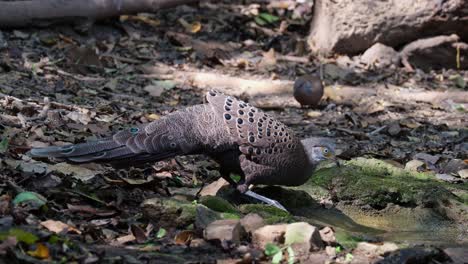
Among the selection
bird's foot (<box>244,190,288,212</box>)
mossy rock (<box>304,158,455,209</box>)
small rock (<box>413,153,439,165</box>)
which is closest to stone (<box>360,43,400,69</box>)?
small rock (<box>413,153,439,165</box>)

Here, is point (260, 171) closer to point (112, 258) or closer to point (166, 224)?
point (166, 224)

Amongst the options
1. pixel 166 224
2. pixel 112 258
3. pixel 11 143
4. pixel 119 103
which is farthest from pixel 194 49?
pixel 112 258

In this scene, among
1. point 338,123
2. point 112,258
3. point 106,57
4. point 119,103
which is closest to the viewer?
point 112,258

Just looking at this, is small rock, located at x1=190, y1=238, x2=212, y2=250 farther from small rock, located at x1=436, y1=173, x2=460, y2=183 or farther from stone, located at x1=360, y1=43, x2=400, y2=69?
stone, located at x1=360, y1=43, x2=400, y2=69

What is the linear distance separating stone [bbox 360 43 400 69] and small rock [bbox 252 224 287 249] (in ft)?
19.3

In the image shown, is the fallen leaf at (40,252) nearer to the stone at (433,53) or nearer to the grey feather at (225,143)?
the grey feather at (225,143)

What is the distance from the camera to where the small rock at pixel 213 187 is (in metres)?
4.66

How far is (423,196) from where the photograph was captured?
15.7 ft

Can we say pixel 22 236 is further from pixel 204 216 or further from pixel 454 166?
pixel 454 166

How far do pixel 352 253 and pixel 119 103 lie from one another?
368 cm

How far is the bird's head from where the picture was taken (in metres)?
4.82

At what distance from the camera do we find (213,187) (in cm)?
475

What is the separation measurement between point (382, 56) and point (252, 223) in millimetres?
5936

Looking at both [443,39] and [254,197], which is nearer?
[254,197]
